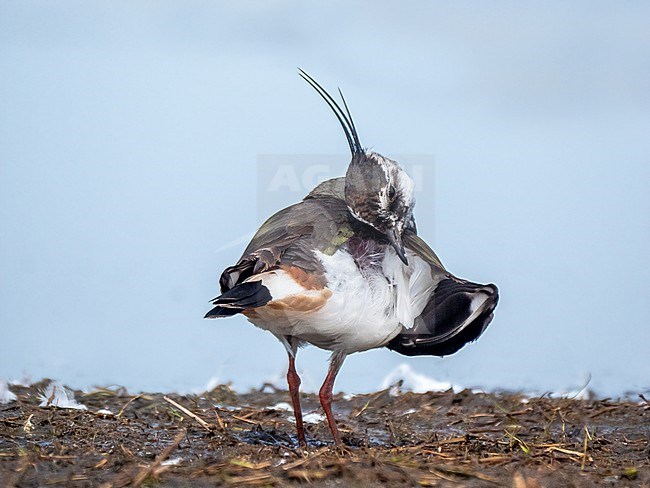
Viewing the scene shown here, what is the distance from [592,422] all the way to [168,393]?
9.06ft

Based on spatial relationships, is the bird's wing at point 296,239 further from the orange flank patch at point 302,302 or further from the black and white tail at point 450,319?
the black and white tail at point 450,319

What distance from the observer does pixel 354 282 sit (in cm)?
426

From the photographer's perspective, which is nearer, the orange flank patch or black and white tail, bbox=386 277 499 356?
the orange flank patch

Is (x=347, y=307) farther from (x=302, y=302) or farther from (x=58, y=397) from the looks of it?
(x=58, y=397)

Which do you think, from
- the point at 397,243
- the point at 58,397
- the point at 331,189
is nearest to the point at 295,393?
the point at 397,243

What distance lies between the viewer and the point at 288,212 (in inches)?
186

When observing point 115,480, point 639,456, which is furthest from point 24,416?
point 639,456

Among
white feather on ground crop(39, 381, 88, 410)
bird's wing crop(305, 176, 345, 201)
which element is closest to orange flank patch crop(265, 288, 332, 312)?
bird's wing crop(305, 176, 345, 201)

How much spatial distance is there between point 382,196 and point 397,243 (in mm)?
238

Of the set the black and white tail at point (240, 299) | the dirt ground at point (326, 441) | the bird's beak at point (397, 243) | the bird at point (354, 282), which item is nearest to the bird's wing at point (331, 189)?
the bird at point (354, 282)

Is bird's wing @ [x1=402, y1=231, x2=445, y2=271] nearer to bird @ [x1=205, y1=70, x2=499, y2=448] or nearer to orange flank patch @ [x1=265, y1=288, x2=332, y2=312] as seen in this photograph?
bird @ [x1=205, y1=70, x2=499, y2=448]

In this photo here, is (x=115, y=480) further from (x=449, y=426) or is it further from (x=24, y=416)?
(x=449, y=426)

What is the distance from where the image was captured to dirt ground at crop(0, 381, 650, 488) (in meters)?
3.71

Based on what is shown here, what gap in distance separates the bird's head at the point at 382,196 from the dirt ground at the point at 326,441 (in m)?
1.05
